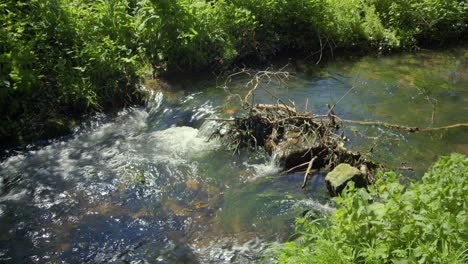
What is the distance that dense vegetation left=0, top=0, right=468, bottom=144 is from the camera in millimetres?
8422

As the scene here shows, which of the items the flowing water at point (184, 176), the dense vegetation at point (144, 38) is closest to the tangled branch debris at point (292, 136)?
the flowing water at point (184, 176)

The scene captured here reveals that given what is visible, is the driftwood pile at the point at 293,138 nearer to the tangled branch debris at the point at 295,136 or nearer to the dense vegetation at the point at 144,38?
the tangled branch debris at the point at 295,136

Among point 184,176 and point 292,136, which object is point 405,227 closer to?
point 292,136

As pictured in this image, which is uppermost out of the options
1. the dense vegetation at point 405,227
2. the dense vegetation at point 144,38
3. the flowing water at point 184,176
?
the dense vegetation at point 144,38

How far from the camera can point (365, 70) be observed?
1112cm

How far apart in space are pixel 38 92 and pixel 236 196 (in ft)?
18.8

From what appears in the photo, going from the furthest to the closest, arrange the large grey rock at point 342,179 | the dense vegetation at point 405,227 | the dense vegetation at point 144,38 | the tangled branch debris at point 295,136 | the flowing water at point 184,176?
1. the dense vegetation at point 144,38
2. the tangled branch debris at point 295,136
3. the large grey rock at point 342,179
4. the flowing water at point 184,176
5. the dense vegetation at point 405,227

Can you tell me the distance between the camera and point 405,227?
2973 millimetres

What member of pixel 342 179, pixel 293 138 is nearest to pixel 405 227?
pixel 342 179

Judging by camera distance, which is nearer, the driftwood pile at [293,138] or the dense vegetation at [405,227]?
the dense vegetation at [405,227]

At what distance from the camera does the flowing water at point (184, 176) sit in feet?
16.5

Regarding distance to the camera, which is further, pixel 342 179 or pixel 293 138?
pixel 293 138

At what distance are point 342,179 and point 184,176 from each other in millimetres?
2784

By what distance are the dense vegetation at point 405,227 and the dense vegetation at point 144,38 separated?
7.30 metres
